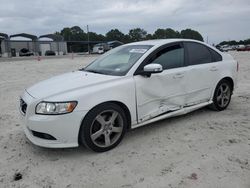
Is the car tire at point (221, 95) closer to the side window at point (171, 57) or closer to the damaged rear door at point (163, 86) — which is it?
the damaged rear door at point (163, 86)

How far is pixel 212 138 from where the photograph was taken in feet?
13.6

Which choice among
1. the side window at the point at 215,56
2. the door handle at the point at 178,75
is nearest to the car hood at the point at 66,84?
A: the door handle at the point at 178,75

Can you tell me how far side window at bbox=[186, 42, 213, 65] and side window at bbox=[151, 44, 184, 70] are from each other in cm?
21

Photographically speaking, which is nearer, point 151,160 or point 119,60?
point 151,160

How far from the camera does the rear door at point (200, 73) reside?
481 cm

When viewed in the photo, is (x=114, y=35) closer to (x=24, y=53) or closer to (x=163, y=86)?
(x=24, y=53)

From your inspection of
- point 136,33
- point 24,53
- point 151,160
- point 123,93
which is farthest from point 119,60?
point 136,33

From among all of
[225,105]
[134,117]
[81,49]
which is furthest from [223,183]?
[81,49]

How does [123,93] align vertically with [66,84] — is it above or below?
below

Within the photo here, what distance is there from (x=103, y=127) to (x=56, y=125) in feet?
2.16

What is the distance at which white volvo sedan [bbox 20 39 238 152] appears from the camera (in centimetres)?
352

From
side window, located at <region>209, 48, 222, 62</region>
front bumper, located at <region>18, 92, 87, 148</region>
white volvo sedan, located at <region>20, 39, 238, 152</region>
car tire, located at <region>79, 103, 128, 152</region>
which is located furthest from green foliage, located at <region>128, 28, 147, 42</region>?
front bumper, located at <region>18, 92, 87, 148</region>

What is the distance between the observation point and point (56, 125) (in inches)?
136

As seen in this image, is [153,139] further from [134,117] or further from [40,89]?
[40,89]
